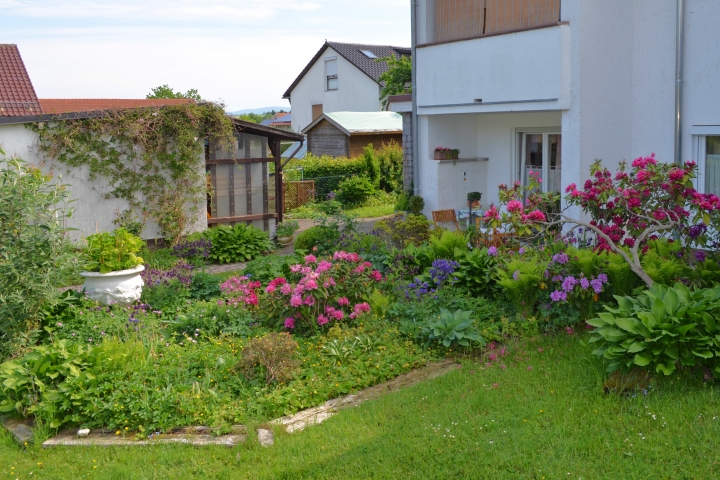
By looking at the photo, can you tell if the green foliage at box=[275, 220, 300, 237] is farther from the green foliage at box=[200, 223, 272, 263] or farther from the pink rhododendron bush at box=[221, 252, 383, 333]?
the pink rhododendron bush at box=[221, 252, 383, 333]

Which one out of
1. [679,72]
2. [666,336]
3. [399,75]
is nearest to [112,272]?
[666,336]

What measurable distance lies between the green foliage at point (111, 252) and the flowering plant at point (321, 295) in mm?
2558

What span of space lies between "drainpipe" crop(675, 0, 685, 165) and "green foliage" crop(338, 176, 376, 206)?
15.9 m

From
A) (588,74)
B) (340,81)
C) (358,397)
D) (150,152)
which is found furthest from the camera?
(340,81)

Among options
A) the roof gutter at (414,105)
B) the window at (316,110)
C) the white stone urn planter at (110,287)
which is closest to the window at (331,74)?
the window at (316,110)

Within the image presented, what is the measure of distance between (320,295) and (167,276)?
3.91 metres

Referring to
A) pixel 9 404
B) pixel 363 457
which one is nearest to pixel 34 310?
pixel 9 404

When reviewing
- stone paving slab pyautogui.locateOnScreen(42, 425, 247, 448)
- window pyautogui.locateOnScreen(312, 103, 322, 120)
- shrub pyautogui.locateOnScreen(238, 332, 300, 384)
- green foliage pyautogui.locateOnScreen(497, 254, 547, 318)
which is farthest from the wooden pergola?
window pyautogui.locateOnScreen(312, 103, 322, 120)

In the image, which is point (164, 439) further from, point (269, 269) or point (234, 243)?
point (234, 243)

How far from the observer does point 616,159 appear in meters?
12.0

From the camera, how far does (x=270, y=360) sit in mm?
6926

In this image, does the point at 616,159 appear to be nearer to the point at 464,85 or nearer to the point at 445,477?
the point at 464,85

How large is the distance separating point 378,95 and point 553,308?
100 feet

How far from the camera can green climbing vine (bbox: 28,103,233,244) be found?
14758mm
